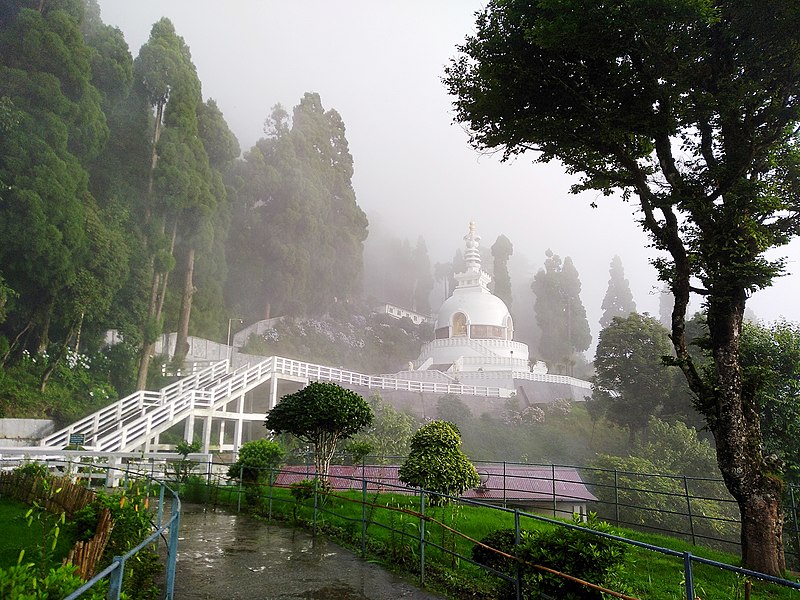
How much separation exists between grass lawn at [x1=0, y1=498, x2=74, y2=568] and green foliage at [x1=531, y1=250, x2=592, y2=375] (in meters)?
46.6

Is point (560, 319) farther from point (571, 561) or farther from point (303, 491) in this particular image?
point (571, 561)

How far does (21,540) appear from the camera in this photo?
7004 mm

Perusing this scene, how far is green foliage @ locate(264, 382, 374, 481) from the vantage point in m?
11.6

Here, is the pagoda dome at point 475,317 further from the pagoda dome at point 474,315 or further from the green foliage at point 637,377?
the green foliage at point 637,377

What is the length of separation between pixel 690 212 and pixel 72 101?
25615mm

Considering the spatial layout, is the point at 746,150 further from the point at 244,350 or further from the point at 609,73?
the point at 244,350

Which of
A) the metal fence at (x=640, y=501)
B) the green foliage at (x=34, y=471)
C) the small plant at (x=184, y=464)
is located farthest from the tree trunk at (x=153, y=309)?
the green foliage at (x=34, y=471)

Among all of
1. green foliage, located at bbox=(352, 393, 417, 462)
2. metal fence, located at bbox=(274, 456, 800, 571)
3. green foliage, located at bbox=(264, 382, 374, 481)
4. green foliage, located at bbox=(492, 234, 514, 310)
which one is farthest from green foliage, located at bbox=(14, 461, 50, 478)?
green foliage, located at bbox=(492, 234, 514, 310)

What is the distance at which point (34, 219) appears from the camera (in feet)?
69.9

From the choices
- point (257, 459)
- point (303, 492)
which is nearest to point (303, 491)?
point (303, 492)

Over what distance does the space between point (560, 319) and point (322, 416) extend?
44712 millimetres

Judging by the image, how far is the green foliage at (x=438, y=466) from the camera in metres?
11.4

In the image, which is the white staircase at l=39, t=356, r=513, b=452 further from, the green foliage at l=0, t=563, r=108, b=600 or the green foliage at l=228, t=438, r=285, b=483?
the green foliage at l=0, t=563, r=108, b=600

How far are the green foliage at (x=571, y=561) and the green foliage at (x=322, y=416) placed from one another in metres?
6.73
